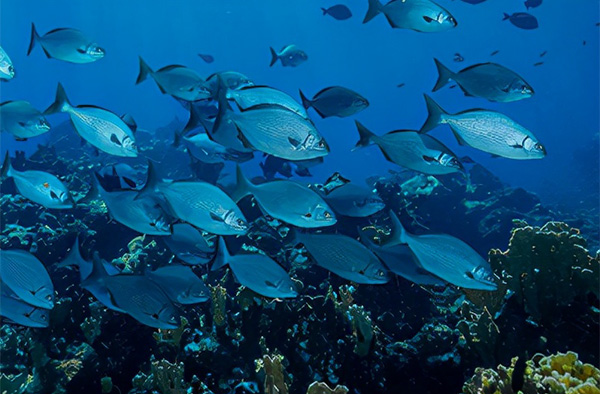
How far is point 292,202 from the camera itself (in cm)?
314

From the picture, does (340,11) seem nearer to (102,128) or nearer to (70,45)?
(70,45)

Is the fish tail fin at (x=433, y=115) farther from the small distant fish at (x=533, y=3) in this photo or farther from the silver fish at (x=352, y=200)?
the small distant fish at (x=533, y=3)

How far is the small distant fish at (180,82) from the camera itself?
13.3 feet

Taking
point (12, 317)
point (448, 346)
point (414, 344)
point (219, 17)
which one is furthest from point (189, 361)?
point (219, 17)

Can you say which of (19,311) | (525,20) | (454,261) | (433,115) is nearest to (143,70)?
(19,311)

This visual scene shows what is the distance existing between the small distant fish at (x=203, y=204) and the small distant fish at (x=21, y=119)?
194 centimetres

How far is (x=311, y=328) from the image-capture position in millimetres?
4234

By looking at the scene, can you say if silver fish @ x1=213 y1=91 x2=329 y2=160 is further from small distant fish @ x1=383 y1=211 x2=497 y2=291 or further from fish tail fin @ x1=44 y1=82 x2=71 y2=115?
fish tail fin @ x1=44 y1=82 x2=71 y2=115

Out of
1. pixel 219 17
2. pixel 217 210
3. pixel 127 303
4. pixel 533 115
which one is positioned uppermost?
pixel 217 210

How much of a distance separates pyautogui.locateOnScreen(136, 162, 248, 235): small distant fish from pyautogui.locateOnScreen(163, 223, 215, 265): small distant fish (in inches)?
37.5

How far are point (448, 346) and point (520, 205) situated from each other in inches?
467

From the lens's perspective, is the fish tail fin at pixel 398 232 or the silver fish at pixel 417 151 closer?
the fish tail fin at pixel 398 232

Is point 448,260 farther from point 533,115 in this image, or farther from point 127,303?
point 533,115

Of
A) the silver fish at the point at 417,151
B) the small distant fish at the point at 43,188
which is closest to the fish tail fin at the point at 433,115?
the silver fish at the point at 417,151
